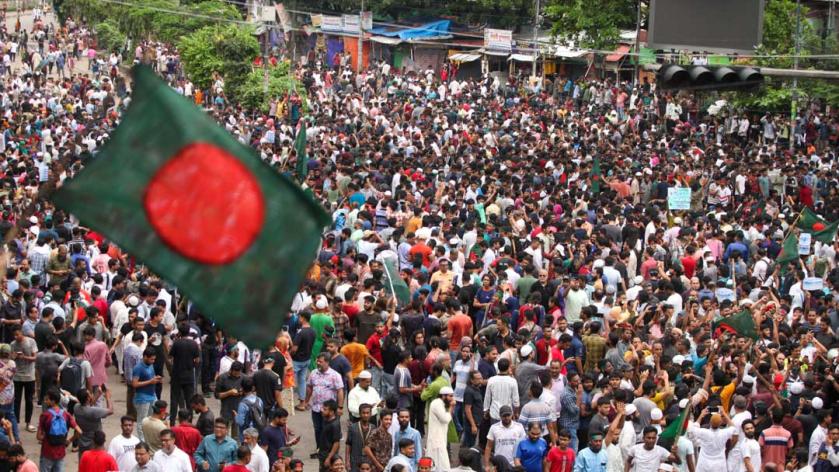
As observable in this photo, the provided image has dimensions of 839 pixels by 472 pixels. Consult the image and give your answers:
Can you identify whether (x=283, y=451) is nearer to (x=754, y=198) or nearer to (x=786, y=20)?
(x=754, y=198)

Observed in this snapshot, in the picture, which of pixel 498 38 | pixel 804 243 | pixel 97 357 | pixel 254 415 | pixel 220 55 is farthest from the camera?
pixel 498 38

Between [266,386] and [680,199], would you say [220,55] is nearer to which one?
[680,199]

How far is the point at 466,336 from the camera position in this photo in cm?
1468

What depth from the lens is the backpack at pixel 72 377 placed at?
13297 millimetres

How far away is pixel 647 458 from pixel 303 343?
4.08 m

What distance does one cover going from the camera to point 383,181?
23.8m

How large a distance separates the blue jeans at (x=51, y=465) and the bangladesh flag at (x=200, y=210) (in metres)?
6.38

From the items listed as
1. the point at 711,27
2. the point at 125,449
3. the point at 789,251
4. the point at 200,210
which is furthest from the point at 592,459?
the point at 711,27

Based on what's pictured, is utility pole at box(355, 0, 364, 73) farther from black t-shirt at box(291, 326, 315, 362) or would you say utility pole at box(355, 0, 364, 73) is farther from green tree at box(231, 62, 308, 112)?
black t-shirt at box(291, 326, 315, 362)

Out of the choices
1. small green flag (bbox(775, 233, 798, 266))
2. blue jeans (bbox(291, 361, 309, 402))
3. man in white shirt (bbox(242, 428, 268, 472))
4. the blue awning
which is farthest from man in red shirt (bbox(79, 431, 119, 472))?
the blue awning

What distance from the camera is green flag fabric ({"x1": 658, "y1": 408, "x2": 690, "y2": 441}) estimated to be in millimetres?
12180

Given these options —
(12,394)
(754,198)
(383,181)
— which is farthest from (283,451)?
Answer: (754,198)

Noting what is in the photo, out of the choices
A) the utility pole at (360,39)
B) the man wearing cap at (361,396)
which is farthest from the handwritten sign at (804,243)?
the utility pole at (360,39)

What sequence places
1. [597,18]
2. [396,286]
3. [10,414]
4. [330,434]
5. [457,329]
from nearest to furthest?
[330,434] < [10,414] < [457,329] < [396,286] < [597,18]
